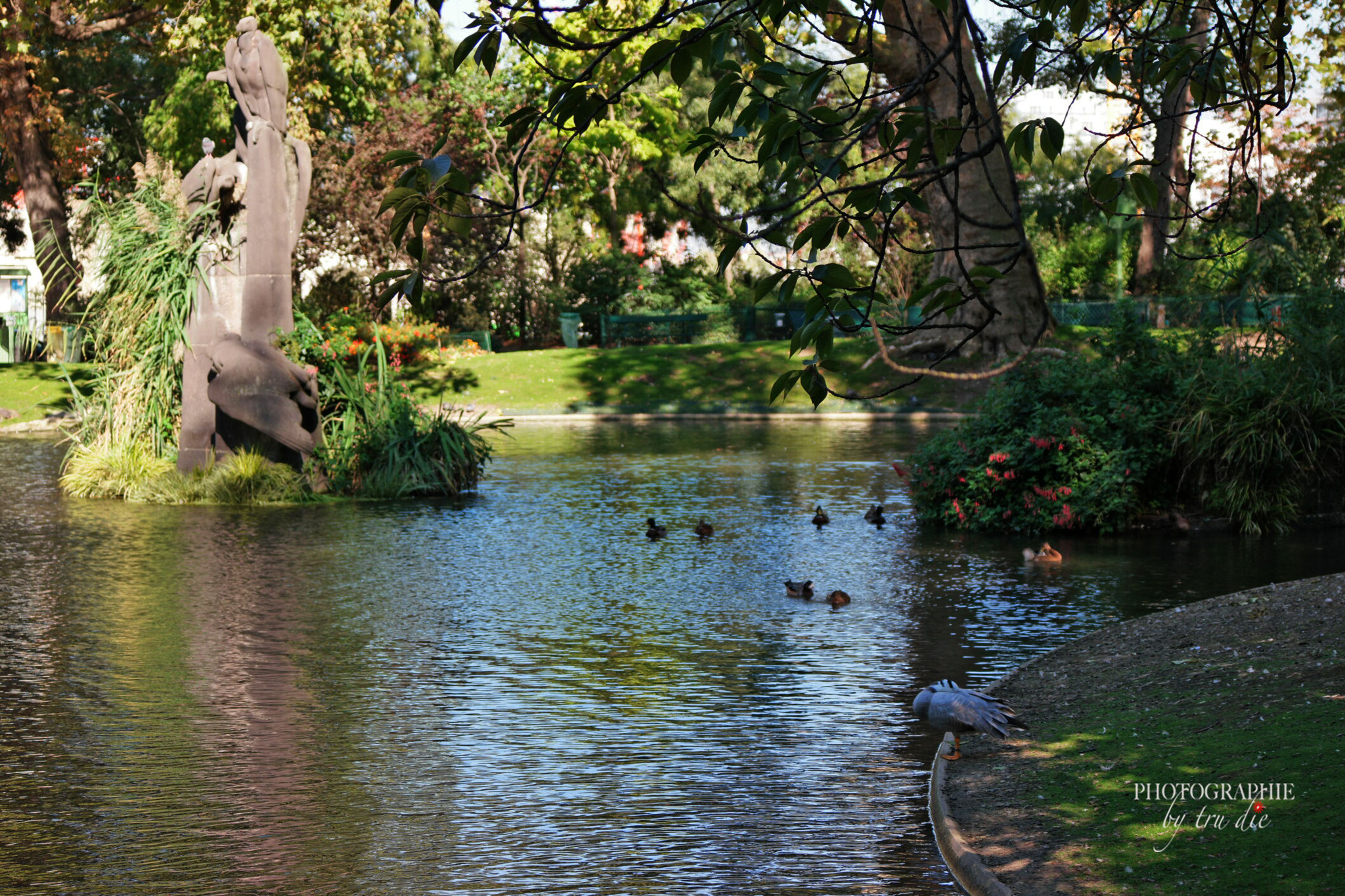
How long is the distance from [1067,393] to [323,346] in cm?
868

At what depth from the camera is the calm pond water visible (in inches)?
217

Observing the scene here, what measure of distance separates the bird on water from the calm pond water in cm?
30

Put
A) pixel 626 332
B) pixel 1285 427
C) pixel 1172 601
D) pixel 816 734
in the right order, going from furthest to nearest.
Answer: pixel 626 332 < pixel 1285 427 < pixel 1172 601 < pixel 816 734

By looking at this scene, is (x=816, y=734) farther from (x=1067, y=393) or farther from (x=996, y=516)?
(x=1067, y=393)

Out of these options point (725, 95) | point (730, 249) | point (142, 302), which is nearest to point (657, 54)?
point (725, 95)

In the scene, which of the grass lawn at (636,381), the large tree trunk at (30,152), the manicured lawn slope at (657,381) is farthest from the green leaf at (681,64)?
the large tree trunk at (30,152)

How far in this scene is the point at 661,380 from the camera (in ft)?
107

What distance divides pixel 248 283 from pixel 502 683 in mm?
9361

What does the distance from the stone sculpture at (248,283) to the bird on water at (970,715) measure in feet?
35.0

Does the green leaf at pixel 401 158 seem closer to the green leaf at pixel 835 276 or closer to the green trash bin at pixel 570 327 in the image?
the green leaf at pixel 835 276

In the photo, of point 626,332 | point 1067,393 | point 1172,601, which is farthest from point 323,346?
point 626,332

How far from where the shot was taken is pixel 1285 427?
44.0ft

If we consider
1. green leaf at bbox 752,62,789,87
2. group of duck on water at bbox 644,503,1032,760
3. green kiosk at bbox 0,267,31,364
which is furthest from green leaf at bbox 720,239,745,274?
green kiosk at bbox 0,267,31,364

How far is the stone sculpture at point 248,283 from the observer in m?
15.6
